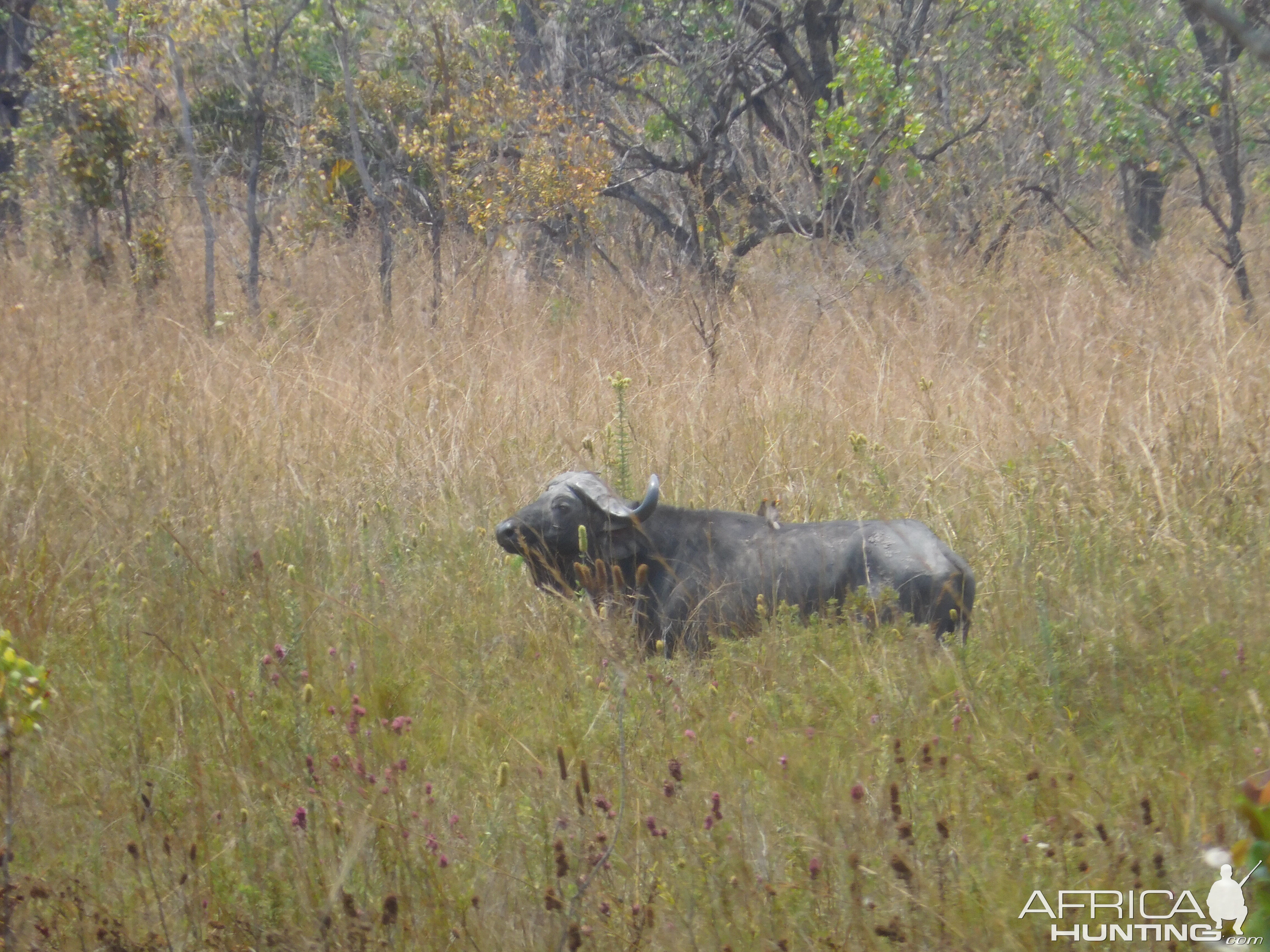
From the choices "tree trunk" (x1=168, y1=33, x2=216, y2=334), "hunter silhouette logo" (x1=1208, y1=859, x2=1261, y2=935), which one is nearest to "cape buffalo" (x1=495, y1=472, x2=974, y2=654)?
"hunter silhouette logo" (x1=1208, y1=859, x2=1261, y2=935)

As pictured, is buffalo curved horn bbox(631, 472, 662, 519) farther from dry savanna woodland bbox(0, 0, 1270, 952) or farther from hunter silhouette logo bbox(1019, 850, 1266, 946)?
hunter silhouette logo bbox(1019, 850, 1266, 946)

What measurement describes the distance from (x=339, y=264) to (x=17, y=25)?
8.64 m

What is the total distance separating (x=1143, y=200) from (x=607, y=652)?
39.4ft

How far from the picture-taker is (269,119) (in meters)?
14.8

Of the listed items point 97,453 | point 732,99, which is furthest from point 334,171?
point 97,453

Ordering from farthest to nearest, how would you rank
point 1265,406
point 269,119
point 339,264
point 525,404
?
point 269,119 < point 339,264 < point 525,404 < point 1265,406

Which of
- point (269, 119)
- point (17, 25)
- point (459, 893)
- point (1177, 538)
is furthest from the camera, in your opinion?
point (17, 25)

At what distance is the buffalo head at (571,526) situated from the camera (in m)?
4.52

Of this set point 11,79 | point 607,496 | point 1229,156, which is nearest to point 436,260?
point 607,496

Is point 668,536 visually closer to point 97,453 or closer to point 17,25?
point 97,453

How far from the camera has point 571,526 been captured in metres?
4.65

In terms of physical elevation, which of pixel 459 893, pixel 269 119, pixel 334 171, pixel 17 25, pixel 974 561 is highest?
pixel 17 25

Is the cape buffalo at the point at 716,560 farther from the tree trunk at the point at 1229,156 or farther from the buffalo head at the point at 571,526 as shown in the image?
the tree trunk at the point at 1229,156

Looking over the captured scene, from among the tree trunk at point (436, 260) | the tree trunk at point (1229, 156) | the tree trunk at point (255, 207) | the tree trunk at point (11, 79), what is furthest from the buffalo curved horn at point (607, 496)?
the tree trunk at point (11, 79)
